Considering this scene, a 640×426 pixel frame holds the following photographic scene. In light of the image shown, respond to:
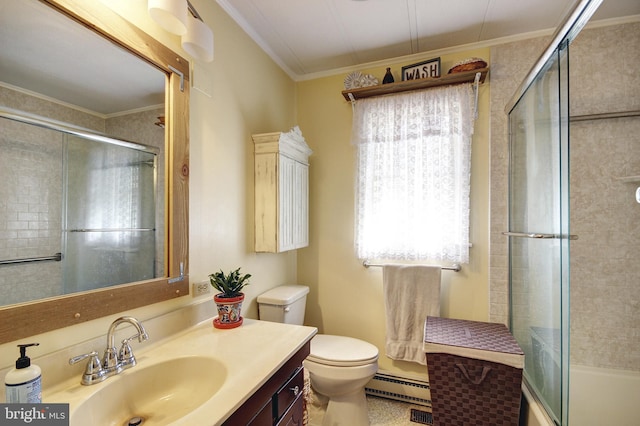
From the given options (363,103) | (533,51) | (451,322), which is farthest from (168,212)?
(533,51)

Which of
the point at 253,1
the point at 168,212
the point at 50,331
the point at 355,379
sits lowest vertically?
the point at 355,379

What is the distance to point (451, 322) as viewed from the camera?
5.82ft

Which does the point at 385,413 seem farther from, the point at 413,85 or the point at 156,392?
the point at 413,85

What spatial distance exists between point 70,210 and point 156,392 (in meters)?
0.63

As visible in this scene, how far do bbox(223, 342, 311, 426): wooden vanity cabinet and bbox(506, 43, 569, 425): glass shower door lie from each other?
105cm

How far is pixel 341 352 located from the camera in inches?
66.5

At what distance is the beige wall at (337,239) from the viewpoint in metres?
2.10

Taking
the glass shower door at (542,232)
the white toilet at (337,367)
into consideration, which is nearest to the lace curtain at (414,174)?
the glass shower door at (542,232)

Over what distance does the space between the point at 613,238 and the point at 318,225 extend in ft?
5.91

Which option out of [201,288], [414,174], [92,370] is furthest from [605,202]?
[92,370]

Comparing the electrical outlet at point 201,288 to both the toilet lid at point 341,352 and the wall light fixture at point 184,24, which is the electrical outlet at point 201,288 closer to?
the toilet lid at point 341,352

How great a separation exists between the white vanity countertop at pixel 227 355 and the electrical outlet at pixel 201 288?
0.44 feet

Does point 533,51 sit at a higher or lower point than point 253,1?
lower

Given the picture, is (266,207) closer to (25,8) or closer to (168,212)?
(168,212)
